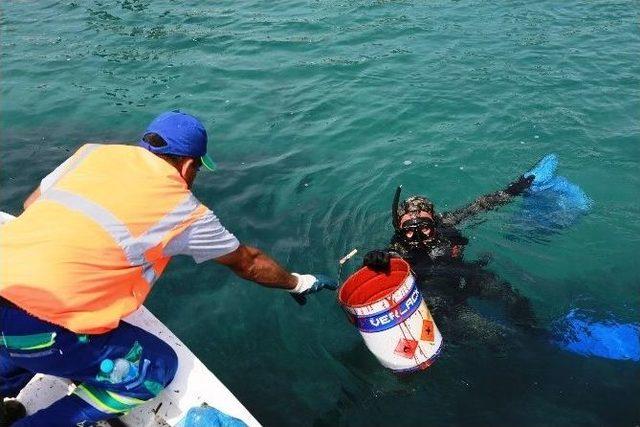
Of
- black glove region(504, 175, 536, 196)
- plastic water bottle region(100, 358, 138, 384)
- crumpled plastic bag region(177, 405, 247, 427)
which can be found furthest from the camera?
black glove region(504, 175, 536, 196)

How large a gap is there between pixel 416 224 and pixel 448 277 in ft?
1.99

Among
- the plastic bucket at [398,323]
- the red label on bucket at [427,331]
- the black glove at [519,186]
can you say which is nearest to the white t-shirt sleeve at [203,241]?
the plastic bucket at [398,323]

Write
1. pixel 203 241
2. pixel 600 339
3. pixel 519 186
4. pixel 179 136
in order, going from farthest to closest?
1. pixel 519 186
2. pixel 600 339
3. pixel 179 136
4. pixel 203 241

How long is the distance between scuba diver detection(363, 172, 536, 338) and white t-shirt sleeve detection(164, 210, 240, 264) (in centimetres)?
193

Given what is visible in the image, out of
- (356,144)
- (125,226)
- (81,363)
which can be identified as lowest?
(356,144)

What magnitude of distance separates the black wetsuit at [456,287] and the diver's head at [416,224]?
0.06 meters

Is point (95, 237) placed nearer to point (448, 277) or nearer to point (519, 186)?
point (448, 277)

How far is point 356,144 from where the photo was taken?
7469 millimetres

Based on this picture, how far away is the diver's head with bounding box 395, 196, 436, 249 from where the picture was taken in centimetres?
468

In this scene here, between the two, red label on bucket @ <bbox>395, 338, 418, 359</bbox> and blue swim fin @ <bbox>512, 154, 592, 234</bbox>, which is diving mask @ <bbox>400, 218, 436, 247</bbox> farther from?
blue swim fin @ <bbox>512, 154, 592, 234</bbox>

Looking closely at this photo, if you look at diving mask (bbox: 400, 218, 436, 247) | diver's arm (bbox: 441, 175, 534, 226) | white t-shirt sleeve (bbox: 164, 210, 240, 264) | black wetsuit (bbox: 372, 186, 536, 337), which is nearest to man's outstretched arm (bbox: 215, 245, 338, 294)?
white t-shirt sleeve (bbox: 164, 210, 240, 264)

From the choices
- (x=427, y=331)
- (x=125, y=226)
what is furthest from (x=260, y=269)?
(x=427, y=331)

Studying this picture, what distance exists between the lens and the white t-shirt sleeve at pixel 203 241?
288cm

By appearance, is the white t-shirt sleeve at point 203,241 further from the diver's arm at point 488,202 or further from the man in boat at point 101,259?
the diver's arm at point 488,202
